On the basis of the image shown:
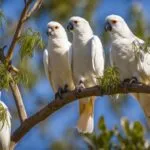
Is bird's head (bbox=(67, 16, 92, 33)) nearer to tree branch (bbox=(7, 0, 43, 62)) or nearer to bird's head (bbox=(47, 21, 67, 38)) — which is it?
bird's head (bbox=(47, 21, 67, 38))

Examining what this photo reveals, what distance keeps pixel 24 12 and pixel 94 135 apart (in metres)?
2.00

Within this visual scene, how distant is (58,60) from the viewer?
4543mm

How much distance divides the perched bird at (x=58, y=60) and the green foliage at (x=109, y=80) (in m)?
1.15

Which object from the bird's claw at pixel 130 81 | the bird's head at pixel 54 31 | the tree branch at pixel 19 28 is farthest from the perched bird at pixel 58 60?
the tree branch at pixel 19 28

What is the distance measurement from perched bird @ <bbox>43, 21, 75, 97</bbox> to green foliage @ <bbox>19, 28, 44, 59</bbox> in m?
0.82

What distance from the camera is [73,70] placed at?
4426 millimetres

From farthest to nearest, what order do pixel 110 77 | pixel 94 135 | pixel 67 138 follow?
pixel 67 138
pixel 110 77
pixel 94 135

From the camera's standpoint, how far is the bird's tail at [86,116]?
4.56 metres

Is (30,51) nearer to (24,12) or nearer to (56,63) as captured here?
(24,12)

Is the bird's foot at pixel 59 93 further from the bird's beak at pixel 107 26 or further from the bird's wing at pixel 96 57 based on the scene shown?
the bird's beak at pixel 107 26

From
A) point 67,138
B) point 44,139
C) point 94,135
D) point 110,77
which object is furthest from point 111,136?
point 44,139

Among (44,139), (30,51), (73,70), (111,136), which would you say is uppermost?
(111,136)

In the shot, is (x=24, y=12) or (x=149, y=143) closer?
(x=149, y=143)

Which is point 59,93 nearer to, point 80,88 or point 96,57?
point 96,57
